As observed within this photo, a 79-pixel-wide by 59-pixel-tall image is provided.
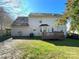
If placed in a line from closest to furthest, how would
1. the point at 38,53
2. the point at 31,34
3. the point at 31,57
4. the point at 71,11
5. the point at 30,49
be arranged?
1. the point at 71,11
2. the point at 31,57
3. the point at 38,53
4. the point at 30,49
5. the point at 31,34

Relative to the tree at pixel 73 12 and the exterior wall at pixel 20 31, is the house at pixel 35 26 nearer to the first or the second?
the exterior wall at pixel 20 31

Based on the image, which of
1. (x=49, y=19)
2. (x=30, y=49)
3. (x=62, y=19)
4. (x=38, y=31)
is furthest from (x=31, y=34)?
(x=62, y=19)

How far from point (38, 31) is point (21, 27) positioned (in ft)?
13.7

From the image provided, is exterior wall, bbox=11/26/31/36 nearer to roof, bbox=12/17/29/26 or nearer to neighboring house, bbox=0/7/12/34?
roof, bbox=12/17/29/26

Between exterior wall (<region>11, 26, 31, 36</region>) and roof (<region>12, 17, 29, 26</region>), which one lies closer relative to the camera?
exterior wall (<region>11, 26, 31, 36</region>)

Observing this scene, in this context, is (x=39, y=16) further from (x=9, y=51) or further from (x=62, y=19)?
(x=62, y=19)

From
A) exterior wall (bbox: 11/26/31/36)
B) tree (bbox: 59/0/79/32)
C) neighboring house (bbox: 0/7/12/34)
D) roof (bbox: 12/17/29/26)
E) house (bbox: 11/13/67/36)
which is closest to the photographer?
tree (bbox: 59/0/79/32)

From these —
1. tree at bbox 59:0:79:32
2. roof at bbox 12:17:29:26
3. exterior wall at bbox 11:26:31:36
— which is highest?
tree at bbox 59:0:79:32

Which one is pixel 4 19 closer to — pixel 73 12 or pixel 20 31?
pixel 20 31

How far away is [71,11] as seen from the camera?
5.46 meters

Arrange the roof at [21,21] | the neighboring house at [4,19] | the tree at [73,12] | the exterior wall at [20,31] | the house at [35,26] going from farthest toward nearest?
the roof at [21,21]
the exterior wall at [20,31]
the neighboring house at [4,19]
the house at [35,26]
the tree at [73,12]

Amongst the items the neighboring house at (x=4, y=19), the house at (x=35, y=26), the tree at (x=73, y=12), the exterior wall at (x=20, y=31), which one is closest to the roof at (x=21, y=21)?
the house at (x=35, y=26)

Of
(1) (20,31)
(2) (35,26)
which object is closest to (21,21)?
(1) (20,31)

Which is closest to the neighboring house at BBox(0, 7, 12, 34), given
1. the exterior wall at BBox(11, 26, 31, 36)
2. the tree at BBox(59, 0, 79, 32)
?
the exterior wall at BBox(11, 26, 31, 36)
